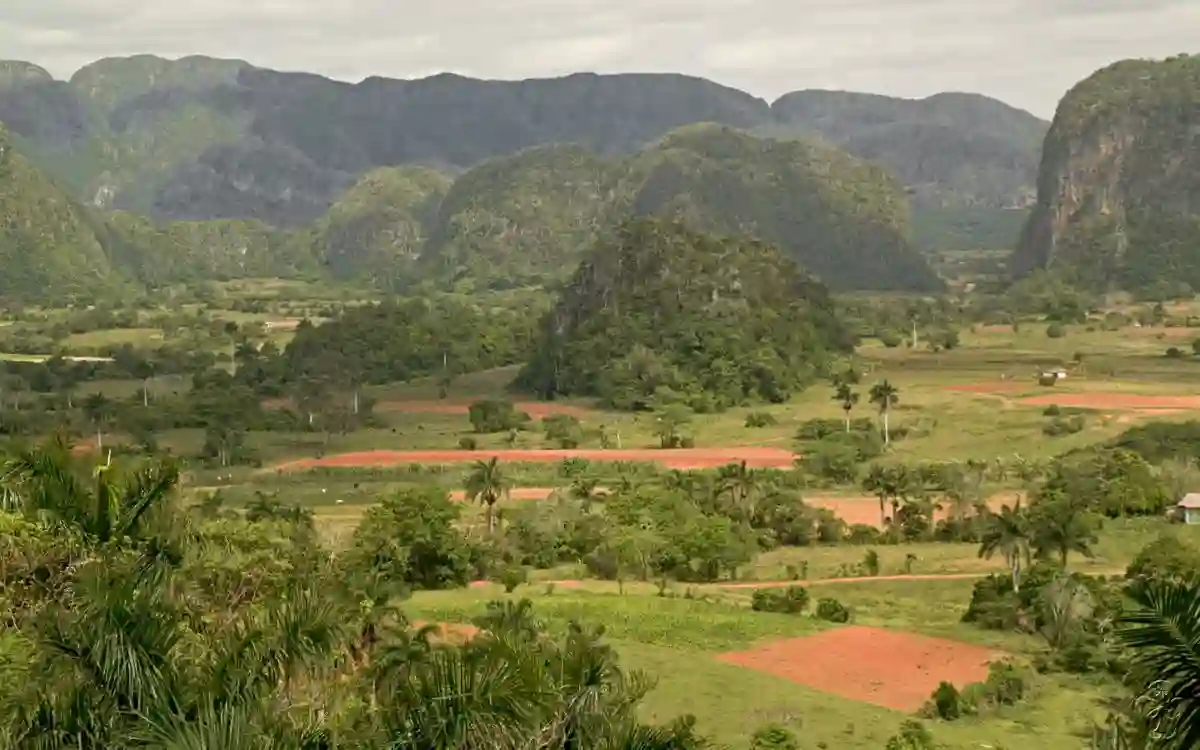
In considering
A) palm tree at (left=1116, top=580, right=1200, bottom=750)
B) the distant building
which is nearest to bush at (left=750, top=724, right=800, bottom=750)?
palm tree at (left=1116, top=580, right=1200, bottom=750)

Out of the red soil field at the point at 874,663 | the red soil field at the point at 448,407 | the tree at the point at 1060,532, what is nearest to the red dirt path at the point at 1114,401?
the red soil field at the point at 448,407

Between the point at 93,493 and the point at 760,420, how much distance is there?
73.1m

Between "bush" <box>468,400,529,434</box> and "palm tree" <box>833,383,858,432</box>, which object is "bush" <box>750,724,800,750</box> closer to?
"palm tree" <box>833,383,858,432</box>

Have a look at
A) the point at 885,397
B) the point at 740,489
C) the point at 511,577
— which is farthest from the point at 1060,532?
the point at 885,397

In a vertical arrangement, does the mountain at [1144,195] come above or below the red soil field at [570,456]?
above

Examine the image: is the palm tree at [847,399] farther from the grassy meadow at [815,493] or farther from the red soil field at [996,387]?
the red soil field at [996,387]

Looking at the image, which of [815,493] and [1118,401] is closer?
[815,493]

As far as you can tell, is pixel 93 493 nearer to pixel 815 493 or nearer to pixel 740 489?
pixel 740 489

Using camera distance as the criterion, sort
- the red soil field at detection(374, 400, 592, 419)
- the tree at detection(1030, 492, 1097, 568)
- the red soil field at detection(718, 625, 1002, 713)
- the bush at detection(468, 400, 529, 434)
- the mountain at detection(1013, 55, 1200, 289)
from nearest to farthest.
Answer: the red soil field at detection(718, 625, 1002, 713) < the tree at detection(1030, 492, 1097, 568) < the bush at detection(468, 400, 529, 434) < the red soil field at detection(374, 400, 592, 419) < the mountain at detection(1013, 55, 1200, 289)

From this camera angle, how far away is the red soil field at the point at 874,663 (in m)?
32.8

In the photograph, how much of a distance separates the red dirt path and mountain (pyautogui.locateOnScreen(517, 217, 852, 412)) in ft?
58.1

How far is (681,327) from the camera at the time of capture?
10756 centimetres

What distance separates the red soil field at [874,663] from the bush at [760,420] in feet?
158

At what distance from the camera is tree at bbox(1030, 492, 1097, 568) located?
45.2 meters
